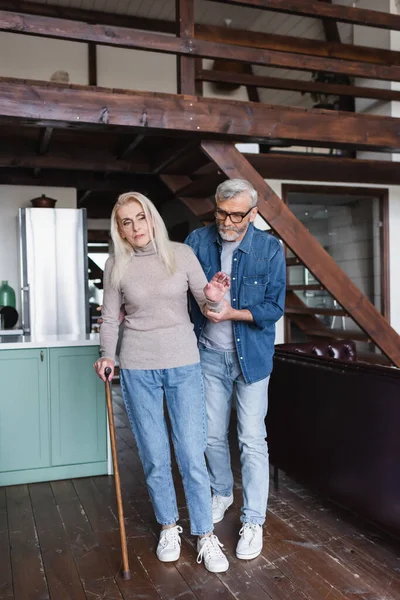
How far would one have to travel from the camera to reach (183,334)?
2.59 m

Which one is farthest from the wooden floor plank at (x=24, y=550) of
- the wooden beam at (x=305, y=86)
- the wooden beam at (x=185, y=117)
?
the wooden beam at (x=305, y=86)

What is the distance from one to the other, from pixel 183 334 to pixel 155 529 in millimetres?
1141

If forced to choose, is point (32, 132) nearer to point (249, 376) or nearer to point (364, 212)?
point (249, 376)

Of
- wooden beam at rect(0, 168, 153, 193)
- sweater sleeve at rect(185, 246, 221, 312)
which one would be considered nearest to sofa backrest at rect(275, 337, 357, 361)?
sweater sleeve at rect(185, 246, 221, 312)

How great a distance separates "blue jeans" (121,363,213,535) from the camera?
102 inches

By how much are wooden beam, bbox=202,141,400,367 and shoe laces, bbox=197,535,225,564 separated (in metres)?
2.49

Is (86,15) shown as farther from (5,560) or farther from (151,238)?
(5,560)

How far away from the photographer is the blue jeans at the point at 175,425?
258 centimetres

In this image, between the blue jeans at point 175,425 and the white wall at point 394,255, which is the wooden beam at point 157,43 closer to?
the blue jeans at point 175,425

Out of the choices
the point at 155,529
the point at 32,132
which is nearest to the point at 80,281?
the point at 32,132

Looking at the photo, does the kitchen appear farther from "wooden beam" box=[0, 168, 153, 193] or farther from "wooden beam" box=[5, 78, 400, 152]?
"wooden beam" box=[0, 168, 153, 193]

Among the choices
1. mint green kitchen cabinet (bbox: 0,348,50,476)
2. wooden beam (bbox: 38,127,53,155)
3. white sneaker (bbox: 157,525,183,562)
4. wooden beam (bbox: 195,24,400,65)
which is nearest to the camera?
white sneaker (bbox: 157,525,183,562)

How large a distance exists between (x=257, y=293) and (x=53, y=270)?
4315mm

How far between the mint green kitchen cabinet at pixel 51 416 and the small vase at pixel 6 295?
2.99 metres
